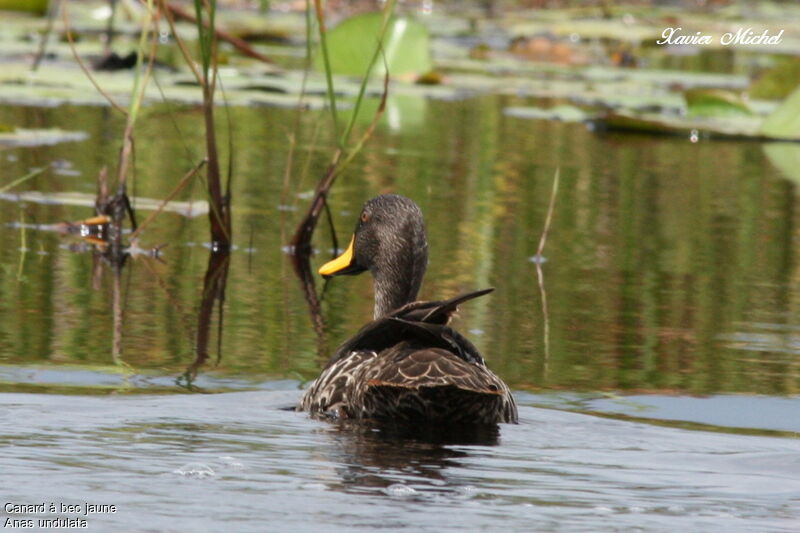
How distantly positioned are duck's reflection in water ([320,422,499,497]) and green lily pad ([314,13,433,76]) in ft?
24.9

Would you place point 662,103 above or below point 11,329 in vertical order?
above

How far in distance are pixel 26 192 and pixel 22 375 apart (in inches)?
157

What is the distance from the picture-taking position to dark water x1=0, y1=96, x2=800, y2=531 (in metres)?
4.01

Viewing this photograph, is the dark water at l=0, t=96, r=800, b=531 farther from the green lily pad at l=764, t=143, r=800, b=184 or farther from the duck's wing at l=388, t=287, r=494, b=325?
the duck's wing at l=388, t=287, r=494, b=325

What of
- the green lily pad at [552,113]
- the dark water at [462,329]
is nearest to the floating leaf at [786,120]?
the dark water at [462,329]

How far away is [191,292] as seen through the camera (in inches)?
282

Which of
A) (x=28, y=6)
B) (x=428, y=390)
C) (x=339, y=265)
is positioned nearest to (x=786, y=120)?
(x=339, y=265)

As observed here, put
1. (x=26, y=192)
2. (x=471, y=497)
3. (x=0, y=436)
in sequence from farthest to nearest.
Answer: (x=26, y=192) < (x=0, y=436) < (x=471, y=497)

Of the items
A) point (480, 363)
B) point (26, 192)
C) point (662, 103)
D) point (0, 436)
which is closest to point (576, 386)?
point (480, 363)

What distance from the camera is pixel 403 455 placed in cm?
460

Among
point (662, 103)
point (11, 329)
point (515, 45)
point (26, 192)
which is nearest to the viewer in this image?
point (11, 329)

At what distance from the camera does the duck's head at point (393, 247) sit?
5934 millimetres

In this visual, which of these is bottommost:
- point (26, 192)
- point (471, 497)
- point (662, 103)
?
point (471, 497)

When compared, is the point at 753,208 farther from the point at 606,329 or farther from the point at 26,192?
the point at 26,192
